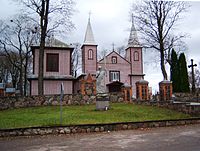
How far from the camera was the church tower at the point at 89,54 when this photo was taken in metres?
39.8

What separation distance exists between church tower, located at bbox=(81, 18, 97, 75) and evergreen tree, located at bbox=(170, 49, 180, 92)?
1281cm

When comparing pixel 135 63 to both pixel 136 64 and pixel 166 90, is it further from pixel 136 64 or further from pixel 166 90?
pixel 166 90

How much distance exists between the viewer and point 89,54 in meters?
40.1

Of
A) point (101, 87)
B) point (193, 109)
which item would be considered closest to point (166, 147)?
point (193, 109)

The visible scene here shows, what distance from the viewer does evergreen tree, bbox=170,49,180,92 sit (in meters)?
30.6

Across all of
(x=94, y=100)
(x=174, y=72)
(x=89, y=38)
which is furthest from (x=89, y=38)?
(x=94, y=100)

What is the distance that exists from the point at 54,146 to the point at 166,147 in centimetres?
358

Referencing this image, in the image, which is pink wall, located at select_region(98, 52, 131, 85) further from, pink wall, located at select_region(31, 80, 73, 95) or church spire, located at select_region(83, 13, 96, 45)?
pink wall, located at select_region(31, 80, 73, 95)

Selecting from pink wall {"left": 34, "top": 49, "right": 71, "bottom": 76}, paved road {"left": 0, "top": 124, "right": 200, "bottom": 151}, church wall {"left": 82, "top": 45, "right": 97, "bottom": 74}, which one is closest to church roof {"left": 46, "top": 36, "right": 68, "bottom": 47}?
pink wall {"left": 34, "top": 49, "right": 71, "bottom": 76}

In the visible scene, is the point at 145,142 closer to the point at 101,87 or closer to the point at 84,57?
the point at 101,87

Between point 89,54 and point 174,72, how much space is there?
14.4m

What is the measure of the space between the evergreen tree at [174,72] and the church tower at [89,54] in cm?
1281

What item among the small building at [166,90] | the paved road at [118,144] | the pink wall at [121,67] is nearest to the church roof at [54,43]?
the pink wall at [121,67]

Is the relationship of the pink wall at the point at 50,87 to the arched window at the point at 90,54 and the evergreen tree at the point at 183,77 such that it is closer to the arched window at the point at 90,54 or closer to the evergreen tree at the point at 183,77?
the arched window at the point at 90,54
